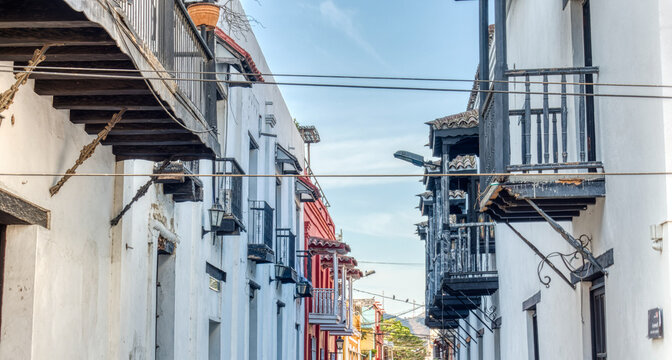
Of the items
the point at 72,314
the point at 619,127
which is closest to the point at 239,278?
the point at 72,314

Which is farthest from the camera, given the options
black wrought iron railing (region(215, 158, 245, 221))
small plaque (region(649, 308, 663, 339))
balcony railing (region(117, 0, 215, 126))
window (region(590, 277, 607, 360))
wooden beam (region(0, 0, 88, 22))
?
black wrought iron railing (region(215, 158, 245, 221))

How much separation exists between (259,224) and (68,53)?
1138 centimetres

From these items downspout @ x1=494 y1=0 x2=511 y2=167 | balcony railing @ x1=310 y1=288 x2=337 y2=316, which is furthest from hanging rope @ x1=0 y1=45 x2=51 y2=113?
balcony railing @ x1=310 y1=288 x2=337 y2=316

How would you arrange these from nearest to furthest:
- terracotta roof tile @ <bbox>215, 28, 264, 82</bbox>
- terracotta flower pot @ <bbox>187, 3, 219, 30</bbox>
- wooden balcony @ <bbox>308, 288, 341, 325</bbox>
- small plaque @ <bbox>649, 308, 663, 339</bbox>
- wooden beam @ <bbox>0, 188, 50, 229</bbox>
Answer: wooden beam @ <bbox>0, 188, 50, 229</bbox>, small plaque @ <bbox>649, 308, 663, 339</bbox>, terracotta flower pot @ <bbox>187, 3, 219, 30</bbox>, terracotta roof tile @ <bbox>215, 28, 264, 82</bbox>, wooden balcony @ <bbox>308, 288, 341, 325</bbox>

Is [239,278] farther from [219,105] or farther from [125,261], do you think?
[125,261]

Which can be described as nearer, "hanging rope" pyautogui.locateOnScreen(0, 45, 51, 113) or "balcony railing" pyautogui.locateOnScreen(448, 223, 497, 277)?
"hanging rope" pyautogui.locateOnScreen(0, 45, 51, 113)

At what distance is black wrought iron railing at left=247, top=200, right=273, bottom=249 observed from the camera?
690 inches

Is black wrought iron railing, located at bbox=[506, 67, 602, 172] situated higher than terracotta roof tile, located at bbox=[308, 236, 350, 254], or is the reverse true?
terracotta roof tile, located at bbox=[308, 236, 350, 254]

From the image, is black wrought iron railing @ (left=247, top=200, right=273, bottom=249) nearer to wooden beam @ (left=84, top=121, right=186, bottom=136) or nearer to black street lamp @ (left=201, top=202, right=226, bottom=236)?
black street lamp @ (left=201, top=202, right=226, bottom=236)

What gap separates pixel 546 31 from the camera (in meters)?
11.0

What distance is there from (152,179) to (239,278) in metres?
7.22

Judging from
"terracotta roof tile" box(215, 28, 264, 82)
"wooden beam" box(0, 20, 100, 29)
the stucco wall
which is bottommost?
the stucco wall

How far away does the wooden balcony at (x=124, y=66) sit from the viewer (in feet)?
19.5

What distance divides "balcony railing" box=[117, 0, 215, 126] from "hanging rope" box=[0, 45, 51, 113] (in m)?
0.88
